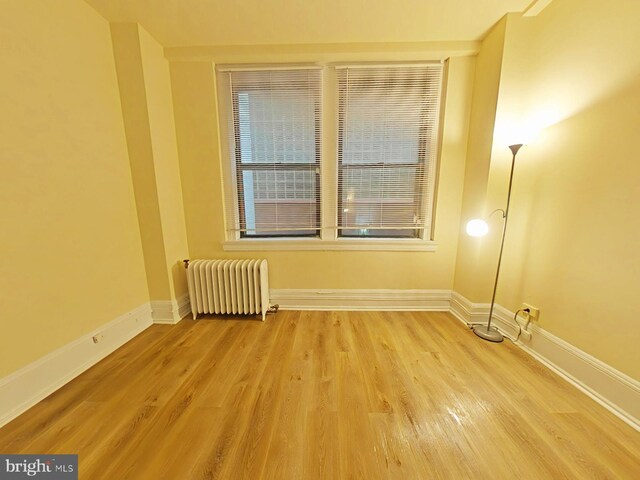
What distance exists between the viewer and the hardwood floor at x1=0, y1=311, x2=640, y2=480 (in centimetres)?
107

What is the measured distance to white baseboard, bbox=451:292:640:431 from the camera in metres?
1.29

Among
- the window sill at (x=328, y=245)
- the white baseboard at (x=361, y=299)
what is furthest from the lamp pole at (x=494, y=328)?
the window sill at (x=328, y=245)

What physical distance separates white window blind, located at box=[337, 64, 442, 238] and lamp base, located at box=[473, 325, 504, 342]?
3.54 feet

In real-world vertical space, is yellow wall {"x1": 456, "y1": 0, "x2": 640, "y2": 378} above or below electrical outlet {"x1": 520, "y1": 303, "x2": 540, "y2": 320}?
above

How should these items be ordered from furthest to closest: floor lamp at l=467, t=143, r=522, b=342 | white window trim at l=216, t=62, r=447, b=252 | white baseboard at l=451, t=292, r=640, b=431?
white window trim at l=216, t=62, r=447, b=252 → floor lamp at l=467, t=143, r=522, b=342 → white baseboard at l=451, t=292, r=640, b=431

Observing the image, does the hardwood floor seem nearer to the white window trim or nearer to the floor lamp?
the floor lamp

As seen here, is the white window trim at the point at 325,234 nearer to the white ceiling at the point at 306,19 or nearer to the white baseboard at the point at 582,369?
the white ceiling at the point at 306,19

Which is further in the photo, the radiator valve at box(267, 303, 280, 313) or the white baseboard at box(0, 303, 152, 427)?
the radiator valve at box(267, 303, 280, 313)

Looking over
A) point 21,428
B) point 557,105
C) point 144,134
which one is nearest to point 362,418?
point 21,428

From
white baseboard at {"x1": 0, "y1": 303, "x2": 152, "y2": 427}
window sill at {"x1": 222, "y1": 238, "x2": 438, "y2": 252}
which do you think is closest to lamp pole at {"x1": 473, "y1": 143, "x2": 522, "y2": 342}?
window sill at {"x1": 222, "y1": 238, "x2": 438, "y2": 252}

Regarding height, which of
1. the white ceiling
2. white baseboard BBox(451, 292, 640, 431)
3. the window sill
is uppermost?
the white ceiling

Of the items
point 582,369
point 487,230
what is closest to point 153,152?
point 487,230

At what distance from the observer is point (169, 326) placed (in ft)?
7.48

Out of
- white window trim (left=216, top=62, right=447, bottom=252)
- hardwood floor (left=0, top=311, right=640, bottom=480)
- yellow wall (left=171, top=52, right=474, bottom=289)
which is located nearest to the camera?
hardwood floor (left=0, top=311, right=640, bottom=480)
